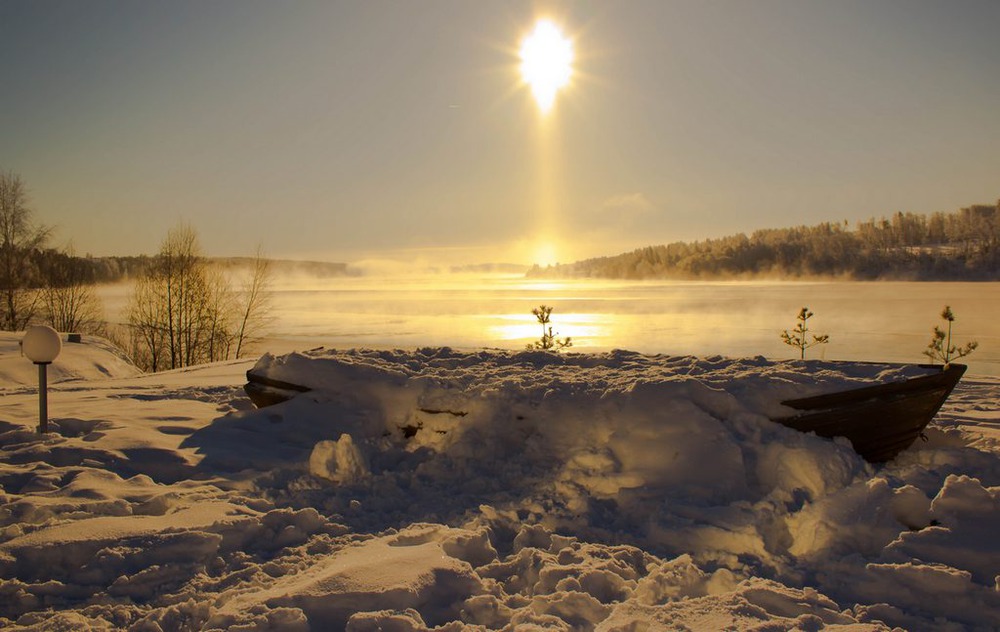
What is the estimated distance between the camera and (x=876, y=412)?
4.49 metres

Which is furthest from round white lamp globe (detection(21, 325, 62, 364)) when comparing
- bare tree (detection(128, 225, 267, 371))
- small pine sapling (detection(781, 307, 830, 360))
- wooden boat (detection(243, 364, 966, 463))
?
bare tree (detection(128, 225, 267, 371))

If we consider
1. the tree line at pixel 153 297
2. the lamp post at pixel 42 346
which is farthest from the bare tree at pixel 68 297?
the lamp post at pixel 42 346

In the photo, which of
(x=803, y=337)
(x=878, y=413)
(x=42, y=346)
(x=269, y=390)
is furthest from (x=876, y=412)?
(x=803, y=337)

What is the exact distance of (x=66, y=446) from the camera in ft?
15.8

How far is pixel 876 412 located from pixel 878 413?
20mm

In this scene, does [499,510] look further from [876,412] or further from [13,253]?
[13,253]

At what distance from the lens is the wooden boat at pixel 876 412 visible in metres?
4.46

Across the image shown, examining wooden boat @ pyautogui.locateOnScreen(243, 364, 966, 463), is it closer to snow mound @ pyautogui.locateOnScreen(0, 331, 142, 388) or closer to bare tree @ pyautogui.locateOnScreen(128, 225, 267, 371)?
snow mound @ pyautogui.locateOnScreen(0, 331, 142, 388)

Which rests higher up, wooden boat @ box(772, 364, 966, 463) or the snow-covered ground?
wooden boat @ box(772, 364, 966, 463)

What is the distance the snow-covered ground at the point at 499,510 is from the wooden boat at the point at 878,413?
0.55 feet

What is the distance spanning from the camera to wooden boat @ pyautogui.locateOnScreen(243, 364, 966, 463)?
447cm

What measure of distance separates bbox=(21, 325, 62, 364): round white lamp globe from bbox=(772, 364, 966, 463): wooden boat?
20.9 feet

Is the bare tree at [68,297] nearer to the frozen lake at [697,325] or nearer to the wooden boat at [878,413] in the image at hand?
the frozen lake at [697,325]

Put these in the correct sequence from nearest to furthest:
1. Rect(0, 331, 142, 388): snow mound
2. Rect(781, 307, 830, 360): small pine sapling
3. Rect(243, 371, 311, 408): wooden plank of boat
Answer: Rect(243, 371, 311, 408): wooden plank of boat → Rect(0, 331, 142, 388): snow mound → Rect(781, 307, 830, 360): small pine sapling
